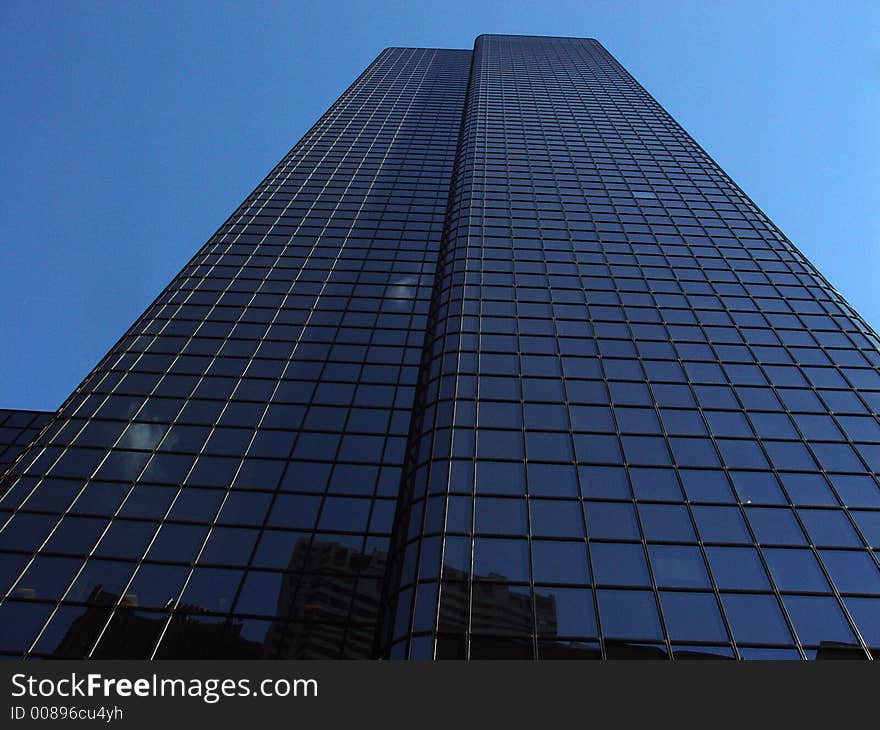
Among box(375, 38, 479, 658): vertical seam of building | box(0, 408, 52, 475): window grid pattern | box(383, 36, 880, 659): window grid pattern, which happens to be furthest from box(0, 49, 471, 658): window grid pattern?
box(0, 408, 52, 475): window grid pattern

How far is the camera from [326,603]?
25172 millimetres

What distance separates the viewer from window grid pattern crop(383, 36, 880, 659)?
67.6 feet

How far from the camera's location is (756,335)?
1407 inches

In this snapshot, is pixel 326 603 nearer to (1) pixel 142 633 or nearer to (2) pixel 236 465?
(1) pixel 142 633

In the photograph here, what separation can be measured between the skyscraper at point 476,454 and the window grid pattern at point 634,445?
0.41ft

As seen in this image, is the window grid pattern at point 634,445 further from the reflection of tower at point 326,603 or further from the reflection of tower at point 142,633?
the reflection of tower at point 142,633

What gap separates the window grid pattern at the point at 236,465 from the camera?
23.8 metres

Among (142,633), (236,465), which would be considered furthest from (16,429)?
(142,633)

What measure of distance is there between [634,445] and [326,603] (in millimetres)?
14195

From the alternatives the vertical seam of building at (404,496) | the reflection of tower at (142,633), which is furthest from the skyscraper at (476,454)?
the vertical seam of building at (404,496)

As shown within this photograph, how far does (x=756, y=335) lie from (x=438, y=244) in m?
25.9

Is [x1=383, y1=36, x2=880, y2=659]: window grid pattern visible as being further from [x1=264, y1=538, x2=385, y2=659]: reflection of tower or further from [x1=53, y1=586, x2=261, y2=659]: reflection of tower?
[x1=53, y1=586, x2=261, y2=659]: reflection of tower
